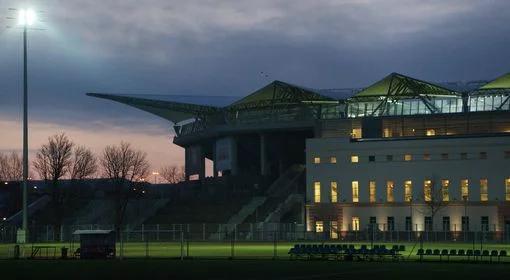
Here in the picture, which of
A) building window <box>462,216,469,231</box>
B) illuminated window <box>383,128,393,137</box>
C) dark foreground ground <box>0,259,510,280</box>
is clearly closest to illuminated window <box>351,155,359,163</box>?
illuminated window <box>383,128,393,137</box>

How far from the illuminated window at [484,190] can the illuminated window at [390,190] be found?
1033 centimetres

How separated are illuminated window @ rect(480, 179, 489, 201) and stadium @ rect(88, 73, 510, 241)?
13cm

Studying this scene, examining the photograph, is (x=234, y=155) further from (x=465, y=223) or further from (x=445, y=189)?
(x=465, y=223)

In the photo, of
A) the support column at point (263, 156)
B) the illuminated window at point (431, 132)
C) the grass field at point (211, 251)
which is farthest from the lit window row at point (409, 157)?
the grass field at point (211, 251)

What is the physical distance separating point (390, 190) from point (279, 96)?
88.5ft

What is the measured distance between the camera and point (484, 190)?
349ft

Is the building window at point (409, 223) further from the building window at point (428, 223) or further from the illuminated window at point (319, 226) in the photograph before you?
the illuminated window at point (319, 226)

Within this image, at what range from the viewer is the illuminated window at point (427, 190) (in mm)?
107562

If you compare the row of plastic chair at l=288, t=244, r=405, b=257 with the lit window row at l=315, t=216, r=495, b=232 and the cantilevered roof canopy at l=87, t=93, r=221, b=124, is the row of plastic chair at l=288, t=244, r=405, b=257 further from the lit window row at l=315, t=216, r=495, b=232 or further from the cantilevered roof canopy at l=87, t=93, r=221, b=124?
the cantilevered roof canopy at l=87, t=93, r=221, b=124

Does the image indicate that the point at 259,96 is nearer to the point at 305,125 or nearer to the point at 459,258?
the point at 305,125

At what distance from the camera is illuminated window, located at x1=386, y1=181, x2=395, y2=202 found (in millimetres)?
109875

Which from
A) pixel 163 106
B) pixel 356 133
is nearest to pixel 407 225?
pixel 356 133

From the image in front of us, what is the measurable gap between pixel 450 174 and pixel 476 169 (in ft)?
9.96

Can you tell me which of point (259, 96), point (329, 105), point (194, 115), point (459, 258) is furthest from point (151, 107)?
point (459, 258)
